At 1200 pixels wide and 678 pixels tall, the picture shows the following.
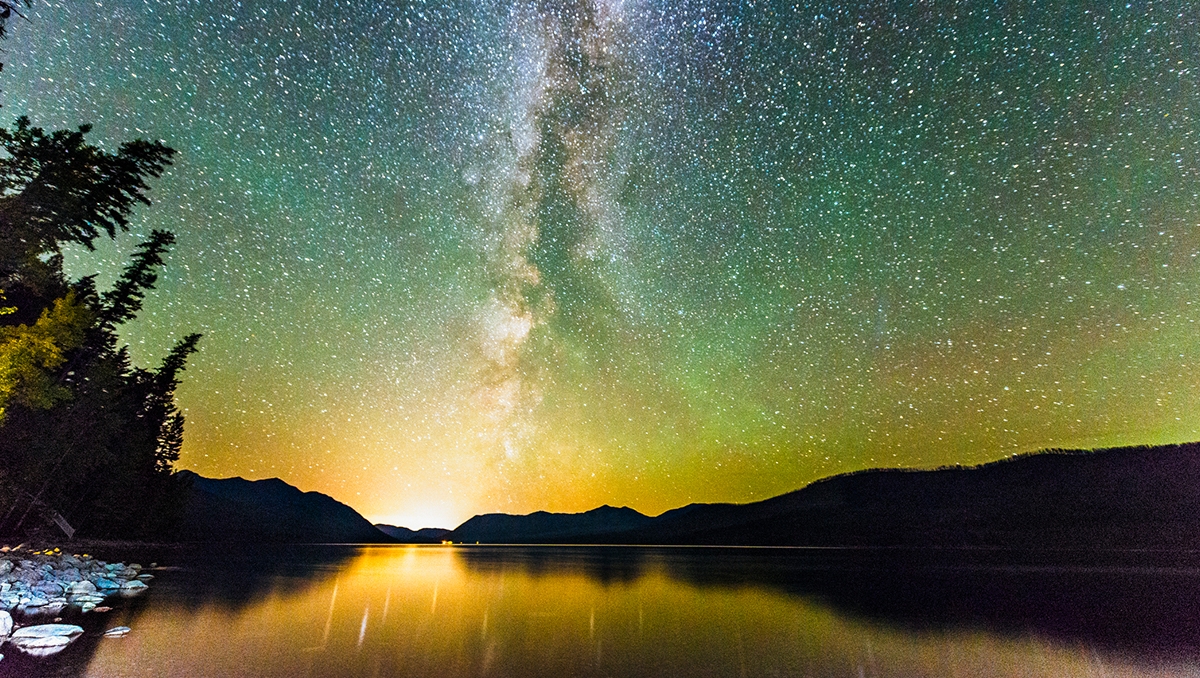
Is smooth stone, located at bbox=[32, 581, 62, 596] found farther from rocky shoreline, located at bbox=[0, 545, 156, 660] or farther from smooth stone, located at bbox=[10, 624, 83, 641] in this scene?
smooth stone, located at bbox=[10, 624, 83, 641]

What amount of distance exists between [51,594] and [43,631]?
9.04m

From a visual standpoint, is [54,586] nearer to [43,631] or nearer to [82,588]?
[82,588]

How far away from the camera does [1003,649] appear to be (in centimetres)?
1727

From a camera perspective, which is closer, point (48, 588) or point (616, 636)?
point (616, 636)

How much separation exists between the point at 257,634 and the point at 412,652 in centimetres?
572

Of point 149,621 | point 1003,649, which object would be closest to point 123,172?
point 149,621

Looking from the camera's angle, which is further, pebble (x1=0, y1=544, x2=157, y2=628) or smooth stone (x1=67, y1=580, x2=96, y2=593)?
smooth stone (x1=67, y1=580, x2=96, y2=593)

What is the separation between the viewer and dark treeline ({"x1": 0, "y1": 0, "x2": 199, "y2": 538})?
1828 cm

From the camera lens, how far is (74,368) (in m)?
34.1

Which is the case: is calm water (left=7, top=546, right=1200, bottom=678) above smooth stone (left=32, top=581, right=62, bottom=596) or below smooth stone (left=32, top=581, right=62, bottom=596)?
below

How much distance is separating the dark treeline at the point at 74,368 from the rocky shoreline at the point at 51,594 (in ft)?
19.6

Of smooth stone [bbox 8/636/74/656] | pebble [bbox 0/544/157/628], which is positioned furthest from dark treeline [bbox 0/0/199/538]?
smooth stone [bbox 8/636/74/656]

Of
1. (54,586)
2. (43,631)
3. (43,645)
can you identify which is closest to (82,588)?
(54,586)

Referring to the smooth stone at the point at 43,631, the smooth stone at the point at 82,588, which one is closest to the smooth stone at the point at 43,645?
the smooth stone at the point at 43,631
